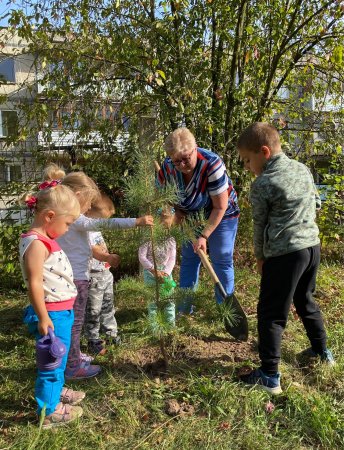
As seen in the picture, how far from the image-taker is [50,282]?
7.43ft

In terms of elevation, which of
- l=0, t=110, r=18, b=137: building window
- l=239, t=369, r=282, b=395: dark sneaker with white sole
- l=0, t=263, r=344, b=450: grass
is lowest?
l=0, t=263, r=344, b=450: grass

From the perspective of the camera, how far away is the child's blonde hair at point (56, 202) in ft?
7.32

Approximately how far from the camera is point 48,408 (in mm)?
2316

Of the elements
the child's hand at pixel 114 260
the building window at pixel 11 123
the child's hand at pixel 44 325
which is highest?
the building window at pixel 11 123

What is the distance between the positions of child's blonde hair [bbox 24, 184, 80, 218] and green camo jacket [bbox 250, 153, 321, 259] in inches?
40.3

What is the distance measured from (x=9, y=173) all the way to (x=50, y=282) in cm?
293

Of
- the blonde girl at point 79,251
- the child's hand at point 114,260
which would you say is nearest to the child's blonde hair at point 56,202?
the blonde girl at point 79,251

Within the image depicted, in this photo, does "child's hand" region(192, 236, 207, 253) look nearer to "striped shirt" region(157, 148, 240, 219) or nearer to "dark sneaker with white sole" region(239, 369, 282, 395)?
"striped shirt" region(157, 148, 240, 219)

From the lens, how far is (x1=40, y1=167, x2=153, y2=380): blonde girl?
2.63 metres

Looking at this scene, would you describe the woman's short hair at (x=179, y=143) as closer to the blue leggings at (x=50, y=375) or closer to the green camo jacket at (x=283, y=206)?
the green camo jacket at (x=283, y=206)

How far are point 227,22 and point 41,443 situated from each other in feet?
13.8

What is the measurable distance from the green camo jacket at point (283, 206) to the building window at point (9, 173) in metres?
3.17

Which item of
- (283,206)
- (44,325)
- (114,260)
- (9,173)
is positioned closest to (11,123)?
(9,173)

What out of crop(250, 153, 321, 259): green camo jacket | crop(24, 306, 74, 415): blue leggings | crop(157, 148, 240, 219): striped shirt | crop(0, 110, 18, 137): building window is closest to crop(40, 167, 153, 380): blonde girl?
crop(24, 306, 74, 415): blue leggings
